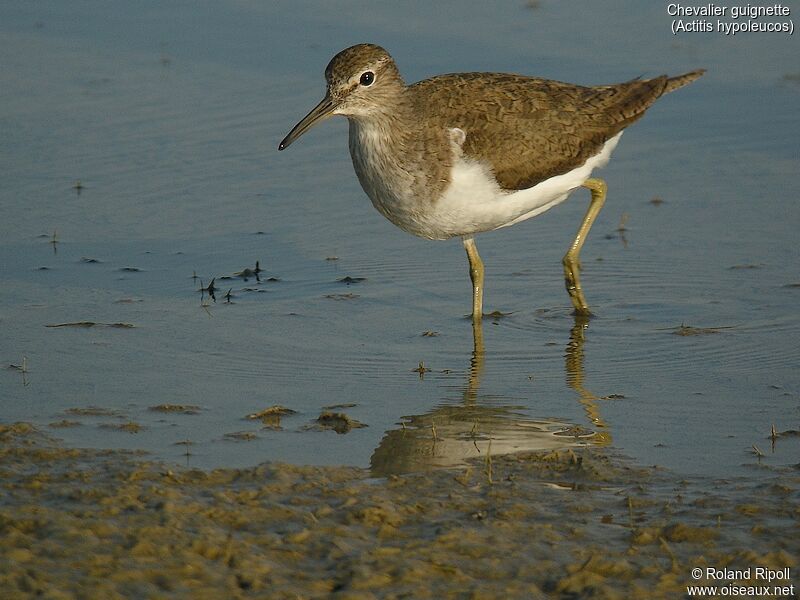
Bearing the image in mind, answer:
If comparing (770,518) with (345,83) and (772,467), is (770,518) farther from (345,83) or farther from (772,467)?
(345,83)

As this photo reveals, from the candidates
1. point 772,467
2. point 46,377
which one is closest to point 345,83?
point 46,377

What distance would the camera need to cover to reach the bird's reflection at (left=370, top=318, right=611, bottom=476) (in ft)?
21.7

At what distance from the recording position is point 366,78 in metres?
8.61

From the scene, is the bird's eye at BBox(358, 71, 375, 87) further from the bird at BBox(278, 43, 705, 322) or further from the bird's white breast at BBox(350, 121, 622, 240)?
the bird's white breast at BBox(350, 121, 622, 240)

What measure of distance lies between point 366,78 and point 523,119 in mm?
1176

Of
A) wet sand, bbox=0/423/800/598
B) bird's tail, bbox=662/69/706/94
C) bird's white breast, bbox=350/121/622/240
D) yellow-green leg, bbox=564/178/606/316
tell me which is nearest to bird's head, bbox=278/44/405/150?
bird's white breast, bbox=350/121/622/240

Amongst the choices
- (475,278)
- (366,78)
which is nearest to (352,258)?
(475,278)

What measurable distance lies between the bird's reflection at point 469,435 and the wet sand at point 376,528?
0.19 m

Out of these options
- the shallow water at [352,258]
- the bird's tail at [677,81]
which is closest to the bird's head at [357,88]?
the shallow water at [352,258]

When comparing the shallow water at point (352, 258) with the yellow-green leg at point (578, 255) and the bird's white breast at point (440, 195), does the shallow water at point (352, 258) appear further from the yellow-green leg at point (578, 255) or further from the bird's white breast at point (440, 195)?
the bird's white breast at point (440, 195)

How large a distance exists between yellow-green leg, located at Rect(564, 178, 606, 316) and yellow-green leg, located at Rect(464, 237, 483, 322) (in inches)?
27.5

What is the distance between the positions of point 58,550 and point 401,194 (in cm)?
397

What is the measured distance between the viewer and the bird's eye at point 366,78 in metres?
8.59

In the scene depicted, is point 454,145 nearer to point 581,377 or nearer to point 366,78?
point 366,78
